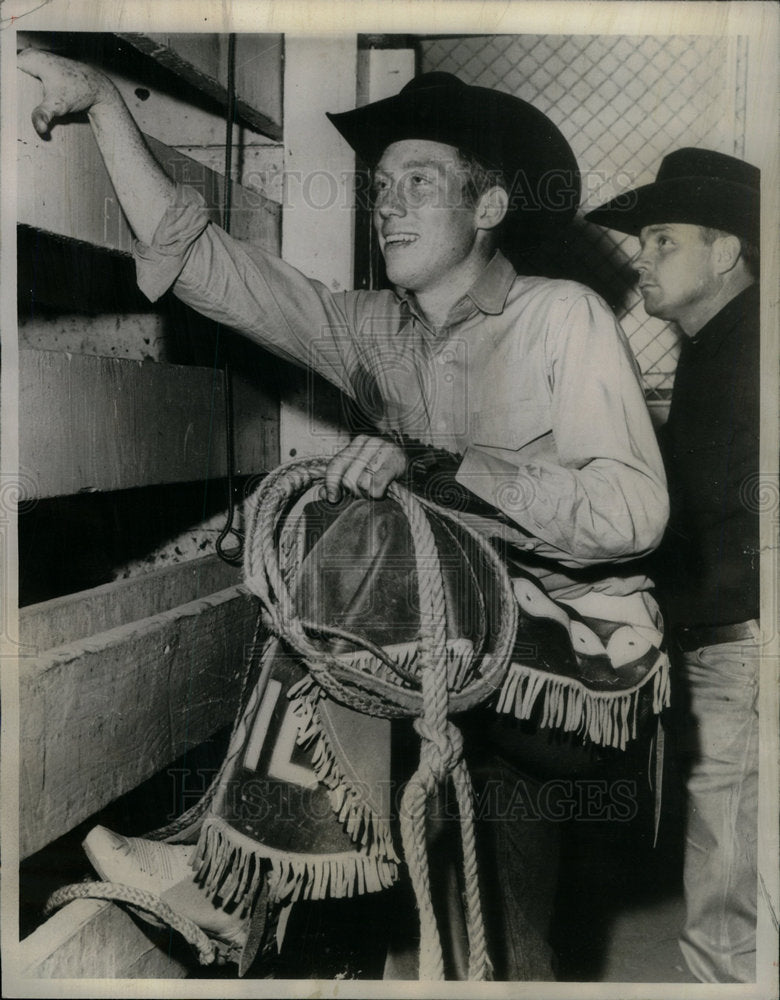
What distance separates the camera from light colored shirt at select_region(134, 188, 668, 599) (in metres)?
1.05

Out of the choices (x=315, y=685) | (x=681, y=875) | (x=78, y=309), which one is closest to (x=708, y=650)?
(x=681, y=875)

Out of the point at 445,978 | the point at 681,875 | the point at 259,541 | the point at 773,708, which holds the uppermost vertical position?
the point at 259,541

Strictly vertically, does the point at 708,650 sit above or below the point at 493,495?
below

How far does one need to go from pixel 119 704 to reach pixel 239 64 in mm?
841

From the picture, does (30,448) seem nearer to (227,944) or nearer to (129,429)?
(129,429)

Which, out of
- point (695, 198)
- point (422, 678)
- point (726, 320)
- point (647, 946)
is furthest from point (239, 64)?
point (647, 946)

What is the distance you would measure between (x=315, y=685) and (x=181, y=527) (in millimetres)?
285

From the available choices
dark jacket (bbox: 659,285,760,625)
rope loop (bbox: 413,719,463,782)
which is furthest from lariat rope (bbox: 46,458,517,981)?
dark jacket (bbox: 659,285,760,625)

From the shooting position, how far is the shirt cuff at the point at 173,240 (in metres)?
1.04

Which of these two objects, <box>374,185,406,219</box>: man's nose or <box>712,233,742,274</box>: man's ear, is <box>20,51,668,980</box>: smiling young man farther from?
<box>712,233,742,274</box>: man's ear

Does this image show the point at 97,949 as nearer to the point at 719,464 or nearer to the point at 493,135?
the point at 719,464

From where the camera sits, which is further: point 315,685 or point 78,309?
point 78,309

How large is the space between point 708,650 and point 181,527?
73cm

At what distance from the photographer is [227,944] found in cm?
107
